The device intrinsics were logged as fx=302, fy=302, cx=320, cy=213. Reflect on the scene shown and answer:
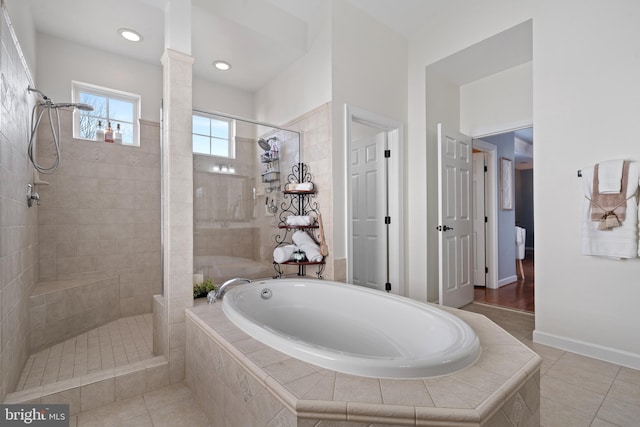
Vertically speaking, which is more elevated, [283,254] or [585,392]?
[283,254]

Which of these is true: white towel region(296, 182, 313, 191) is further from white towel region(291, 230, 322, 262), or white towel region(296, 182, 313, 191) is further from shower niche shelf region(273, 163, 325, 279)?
white towel region(291, 230, 322, 262)

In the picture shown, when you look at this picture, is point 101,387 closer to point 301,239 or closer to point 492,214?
point 301,239

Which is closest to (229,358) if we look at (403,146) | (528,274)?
(403,146)

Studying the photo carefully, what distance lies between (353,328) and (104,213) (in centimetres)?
279

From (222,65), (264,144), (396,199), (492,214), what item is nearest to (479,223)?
(492,214)

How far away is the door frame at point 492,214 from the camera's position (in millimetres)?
4309

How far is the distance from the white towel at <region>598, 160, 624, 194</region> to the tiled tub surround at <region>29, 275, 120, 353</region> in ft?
14.0

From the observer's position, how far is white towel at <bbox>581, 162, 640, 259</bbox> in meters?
2.06

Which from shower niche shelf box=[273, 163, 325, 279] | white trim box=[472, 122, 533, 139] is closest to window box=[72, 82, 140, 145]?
shower niche shelf box=[273, 163, 325, 279]

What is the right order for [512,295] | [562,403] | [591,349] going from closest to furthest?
[562,403] < [591,349] < [512,295]

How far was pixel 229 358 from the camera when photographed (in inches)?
54.6

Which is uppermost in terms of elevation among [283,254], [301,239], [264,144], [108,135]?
[108,135]

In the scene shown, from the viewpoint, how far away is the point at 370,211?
3639 millimetres

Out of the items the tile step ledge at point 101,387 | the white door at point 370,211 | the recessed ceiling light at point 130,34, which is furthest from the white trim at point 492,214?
the recessed ceiling light at point 130,34
